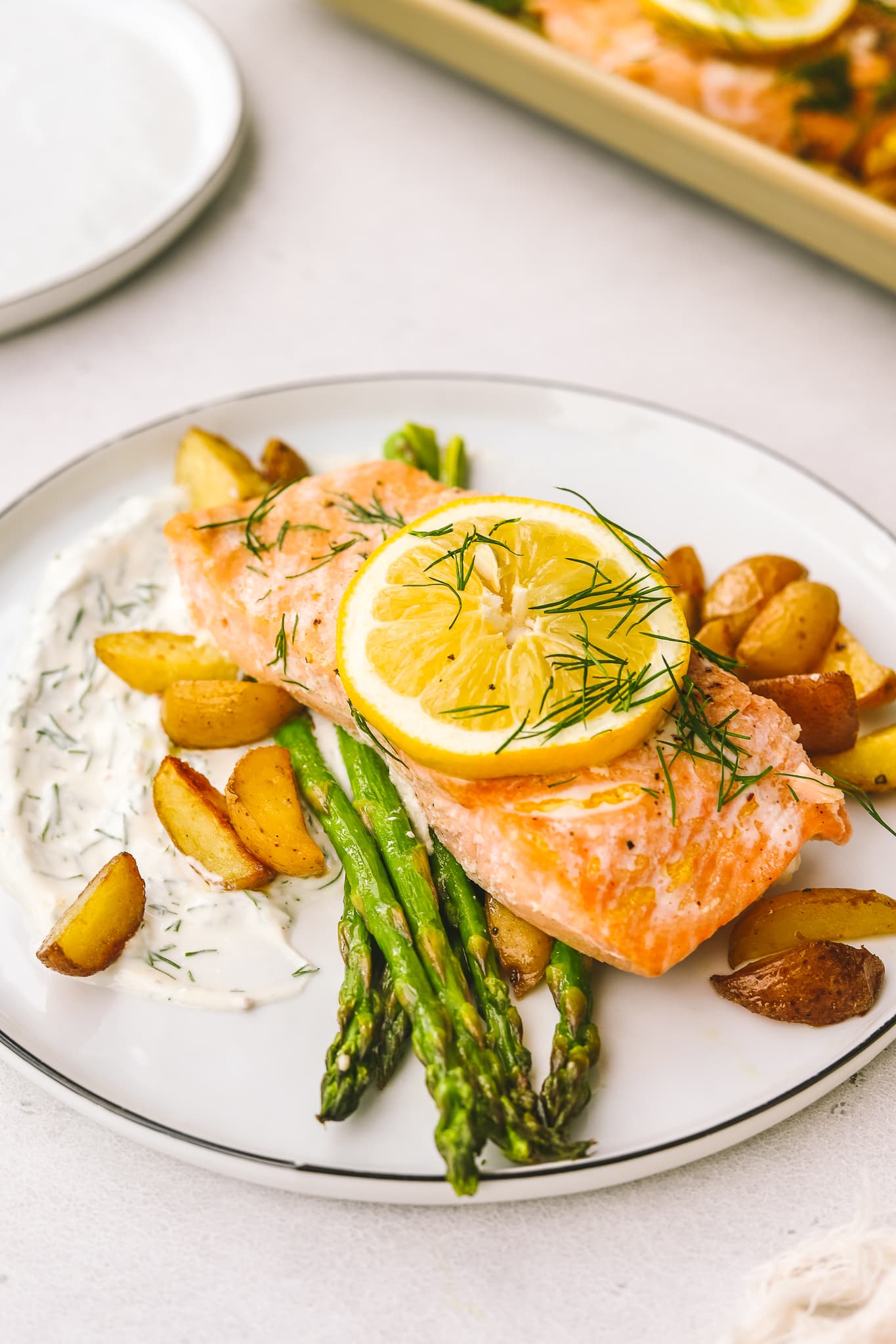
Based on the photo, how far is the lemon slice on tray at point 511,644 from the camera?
238 cm

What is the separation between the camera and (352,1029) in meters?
2.39

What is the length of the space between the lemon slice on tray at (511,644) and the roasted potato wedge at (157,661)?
2.05 feet

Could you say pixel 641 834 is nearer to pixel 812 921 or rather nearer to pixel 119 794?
pixel 812 921

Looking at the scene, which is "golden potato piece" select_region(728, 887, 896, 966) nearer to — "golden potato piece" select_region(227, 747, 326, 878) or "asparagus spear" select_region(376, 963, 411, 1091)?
"asparagus spear" select_region(376, 963, 411, 1091)

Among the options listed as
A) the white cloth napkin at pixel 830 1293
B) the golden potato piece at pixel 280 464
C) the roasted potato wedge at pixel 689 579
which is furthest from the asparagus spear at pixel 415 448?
the white cloth napkin at pixel 830 1293

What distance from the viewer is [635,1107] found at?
2.33 meters

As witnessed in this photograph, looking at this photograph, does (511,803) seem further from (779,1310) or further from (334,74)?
(334,74)

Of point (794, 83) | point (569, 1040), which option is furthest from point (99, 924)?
point (794, 83)

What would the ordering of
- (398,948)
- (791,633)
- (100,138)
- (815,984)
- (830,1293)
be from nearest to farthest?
1. (830,1293)
2. (815,984)
3. (398,948)
4. (791,633)
5. (100,138)

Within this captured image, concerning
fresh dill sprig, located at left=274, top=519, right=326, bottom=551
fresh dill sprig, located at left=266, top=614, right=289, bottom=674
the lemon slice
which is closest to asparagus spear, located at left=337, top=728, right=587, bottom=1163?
fresh dill sprig, located at left=266, top=614, right=289, bottom=674

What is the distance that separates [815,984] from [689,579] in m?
1.19

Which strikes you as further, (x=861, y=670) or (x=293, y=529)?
(x=293, y=529)

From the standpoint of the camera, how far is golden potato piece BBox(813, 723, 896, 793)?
2.76 m

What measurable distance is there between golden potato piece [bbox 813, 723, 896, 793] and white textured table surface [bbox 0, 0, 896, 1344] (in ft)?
2.05
